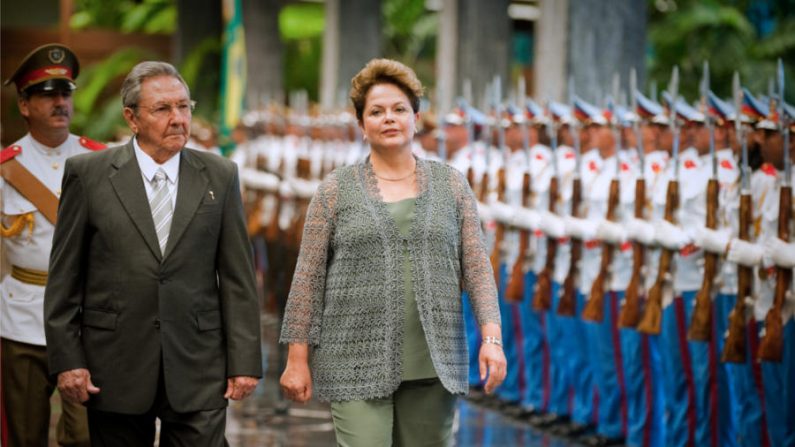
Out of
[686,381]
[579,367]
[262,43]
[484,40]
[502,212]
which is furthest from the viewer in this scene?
[262,43]

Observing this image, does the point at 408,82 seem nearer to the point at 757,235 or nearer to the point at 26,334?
the point at 26,334

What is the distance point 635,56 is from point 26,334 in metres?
6.77

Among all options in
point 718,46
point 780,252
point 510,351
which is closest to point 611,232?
point 780,252

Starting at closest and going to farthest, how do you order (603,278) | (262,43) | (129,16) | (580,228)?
(603,278) < (580,228) < (262,43) < (129,16)

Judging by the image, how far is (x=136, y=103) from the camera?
4.80 m

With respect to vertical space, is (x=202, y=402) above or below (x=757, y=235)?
below

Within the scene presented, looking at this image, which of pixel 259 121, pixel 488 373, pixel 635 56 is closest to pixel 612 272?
pixel 635 56

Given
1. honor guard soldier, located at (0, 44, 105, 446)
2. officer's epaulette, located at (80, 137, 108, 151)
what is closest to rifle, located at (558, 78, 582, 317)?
officer's epaulette, located at (80, 137, 108, 151)

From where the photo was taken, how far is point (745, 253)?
23.3 ft

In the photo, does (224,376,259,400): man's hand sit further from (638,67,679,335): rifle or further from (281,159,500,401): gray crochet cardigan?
(638,67,679,335): rifle

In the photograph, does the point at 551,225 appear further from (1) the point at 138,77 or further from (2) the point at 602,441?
(1) the point at 138,77

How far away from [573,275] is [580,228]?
0.34m

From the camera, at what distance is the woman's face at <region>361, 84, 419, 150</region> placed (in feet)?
15.6

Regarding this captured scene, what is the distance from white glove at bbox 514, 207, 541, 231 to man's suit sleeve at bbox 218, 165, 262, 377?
457 cm
